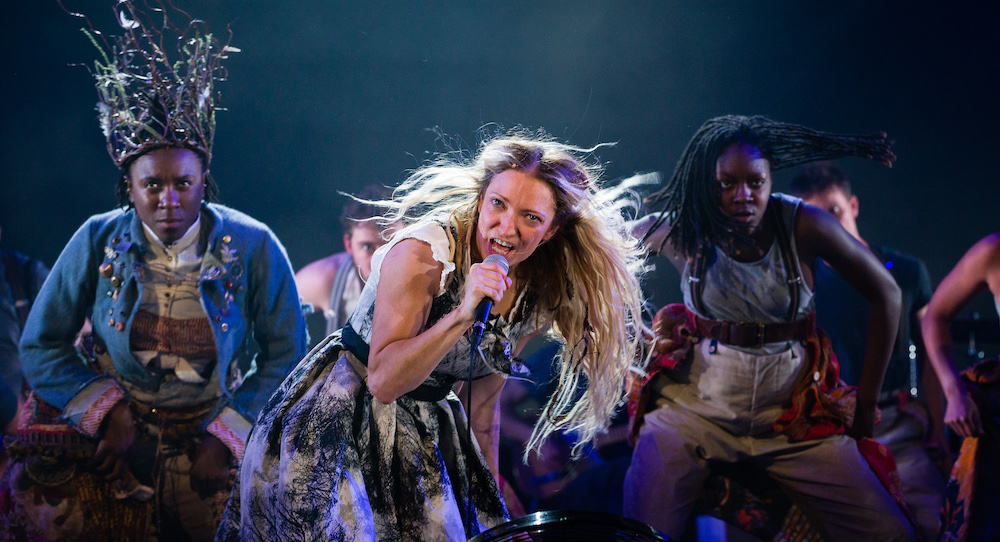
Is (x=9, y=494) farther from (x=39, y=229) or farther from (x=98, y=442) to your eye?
(x=39, y=229)

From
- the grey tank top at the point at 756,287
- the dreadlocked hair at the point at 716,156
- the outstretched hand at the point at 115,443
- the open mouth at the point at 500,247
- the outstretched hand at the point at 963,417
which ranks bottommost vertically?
the outstretched hand at the point at 115,443

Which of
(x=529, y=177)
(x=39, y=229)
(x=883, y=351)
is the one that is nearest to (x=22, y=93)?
(x=39, y=229)

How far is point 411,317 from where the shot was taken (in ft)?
6.44

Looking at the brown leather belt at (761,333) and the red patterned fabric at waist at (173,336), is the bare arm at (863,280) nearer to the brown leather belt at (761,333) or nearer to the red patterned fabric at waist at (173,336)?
the brown leather belt at (761,333)

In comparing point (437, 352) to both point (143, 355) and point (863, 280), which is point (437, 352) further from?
point (863, 280)

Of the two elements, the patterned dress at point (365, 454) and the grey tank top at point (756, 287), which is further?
the grey tank top at point (756, 287)

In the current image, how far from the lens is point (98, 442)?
326cm

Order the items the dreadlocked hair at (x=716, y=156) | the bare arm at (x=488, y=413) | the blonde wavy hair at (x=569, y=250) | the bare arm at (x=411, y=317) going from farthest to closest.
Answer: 1. the dreadlocked hair at (x=716, y=156)
2. the bare arm at (x=488, y=413)
3. the blonde wavy hair at (x=569, y=250)
4. the bare arm at (x=411, y=317)

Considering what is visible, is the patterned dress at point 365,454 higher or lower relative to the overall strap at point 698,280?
lower

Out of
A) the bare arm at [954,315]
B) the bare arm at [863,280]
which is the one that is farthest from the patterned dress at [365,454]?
the bare arm at [954,315]

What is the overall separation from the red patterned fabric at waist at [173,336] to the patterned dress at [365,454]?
4.23 feet

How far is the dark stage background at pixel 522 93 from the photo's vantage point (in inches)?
137

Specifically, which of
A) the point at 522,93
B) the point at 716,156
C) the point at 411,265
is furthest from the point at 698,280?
the point at 411,265

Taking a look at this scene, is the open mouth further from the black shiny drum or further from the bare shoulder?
the black shiny drum
